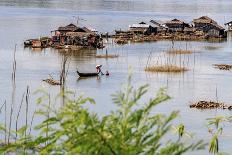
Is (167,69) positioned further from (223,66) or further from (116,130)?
(116,130)

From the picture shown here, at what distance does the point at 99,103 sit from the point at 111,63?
17811 mm

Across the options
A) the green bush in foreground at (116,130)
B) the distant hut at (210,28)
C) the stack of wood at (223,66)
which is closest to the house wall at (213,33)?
the distant hut at (210,28)

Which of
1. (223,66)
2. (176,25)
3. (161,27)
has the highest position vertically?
(176,25)

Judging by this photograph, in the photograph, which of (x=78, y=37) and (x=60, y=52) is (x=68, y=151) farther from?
(x=78, y=37)

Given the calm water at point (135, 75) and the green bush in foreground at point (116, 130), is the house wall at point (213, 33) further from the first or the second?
the green bush in foreground at point (116, 130)

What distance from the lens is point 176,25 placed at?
76375mm

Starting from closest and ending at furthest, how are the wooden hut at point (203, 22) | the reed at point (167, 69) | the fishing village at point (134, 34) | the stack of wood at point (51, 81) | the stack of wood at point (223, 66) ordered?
the stack of wood at point (51, 81), the reed at point (167, 69), the stack of wood at point (223, 66), the fishing village at point (134, 34), the wooden hut at point (203, 22)

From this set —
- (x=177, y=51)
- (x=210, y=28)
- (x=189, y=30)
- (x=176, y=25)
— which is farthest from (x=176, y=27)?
(x=177, y=51)

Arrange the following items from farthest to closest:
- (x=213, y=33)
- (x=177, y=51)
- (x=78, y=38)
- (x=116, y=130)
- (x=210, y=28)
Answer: (x=210, y=28) < (x=213, y=33) < (x=78, y=38) < (x=177, y=51) < (x=116, y=130)

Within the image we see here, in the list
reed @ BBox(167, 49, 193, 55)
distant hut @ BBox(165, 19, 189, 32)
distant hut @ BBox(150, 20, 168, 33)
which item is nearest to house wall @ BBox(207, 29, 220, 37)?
distant hut @ BBox(165, 19, 189, 32)

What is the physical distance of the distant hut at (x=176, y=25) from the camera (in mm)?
76188

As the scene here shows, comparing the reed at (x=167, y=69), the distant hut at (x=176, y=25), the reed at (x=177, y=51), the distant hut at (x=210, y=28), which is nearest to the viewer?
the reed at (x=167, y=69)

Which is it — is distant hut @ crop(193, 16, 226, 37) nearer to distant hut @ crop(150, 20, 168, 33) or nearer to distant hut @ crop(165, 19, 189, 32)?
distant hut @ crop(165, 19, 189, 32)

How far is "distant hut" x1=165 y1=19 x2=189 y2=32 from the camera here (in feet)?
250
